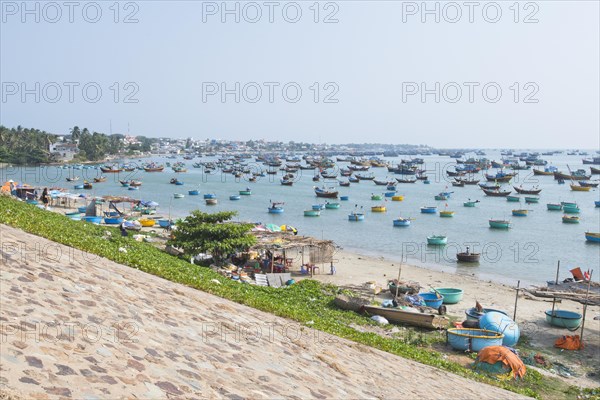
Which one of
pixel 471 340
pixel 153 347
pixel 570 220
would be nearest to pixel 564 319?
pixel 471 340

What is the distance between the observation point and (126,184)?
93.6 m

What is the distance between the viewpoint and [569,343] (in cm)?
2034

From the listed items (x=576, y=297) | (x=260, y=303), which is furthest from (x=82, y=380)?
(x=576, y=297)

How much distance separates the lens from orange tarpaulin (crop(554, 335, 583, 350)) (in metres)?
20.2

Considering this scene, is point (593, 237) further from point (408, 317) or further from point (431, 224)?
point (408, 317)

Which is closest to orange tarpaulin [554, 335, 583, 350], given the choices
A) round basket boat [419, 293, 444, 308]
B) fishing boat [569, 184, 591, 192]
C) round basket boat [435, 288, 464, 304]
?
round basket boat [419, 293, 444, 308]

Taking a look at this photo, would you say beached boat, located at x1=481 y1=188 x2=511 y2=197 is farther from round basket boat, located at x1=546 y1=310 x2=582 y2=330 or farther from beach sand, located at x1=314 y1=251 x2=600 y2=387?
round basket boat, located at x1=546 y1=310 x2=582 y2=330

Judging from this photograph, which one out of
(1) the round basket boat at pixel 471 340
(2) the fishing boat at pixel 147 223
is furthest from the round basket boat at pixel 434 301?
(2) the fishing boat at pixel 147 223

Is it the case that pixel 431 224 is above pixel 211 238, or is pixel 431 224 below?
below

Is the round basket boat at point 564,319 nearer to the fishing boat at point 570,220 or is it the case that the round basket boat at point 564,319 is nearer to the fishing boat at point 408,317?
the fishing boat at point 408,317

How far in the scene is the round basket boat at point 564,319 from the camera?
22.7 metres

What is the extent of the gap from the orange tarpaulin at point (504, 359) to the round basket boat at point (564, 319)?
8603 mm

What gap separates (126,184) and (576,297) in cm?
8418

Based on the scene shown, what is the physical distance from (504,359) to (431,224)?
48032mm
